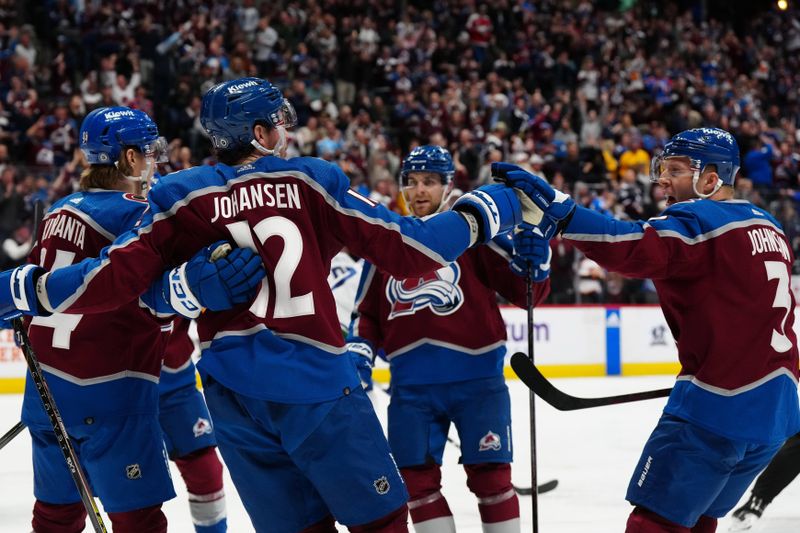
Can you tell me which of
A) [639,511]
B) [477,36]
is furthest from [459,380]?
[477,36]

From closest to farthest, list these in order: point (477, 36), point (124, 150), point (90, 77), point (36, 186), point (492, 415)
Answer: point (124, 150)
point (492, 415)
point (36, 186)
point (90, 77)
point (477, 36)

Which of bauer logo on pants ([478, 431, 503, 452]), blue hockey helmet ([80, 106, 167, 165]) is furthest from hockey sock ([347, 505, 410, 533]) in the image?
blue hockey helmet ([80, 106, 167, 165])

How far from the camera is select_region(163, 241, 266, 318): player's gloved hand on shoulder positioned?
2.18 metres

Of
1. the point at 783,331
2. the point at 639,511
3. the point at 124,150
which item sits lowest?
the point at 639,511

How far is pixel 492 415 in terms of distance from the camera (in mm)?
3299

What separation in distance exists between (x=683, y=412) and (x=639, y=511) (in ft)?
0.93

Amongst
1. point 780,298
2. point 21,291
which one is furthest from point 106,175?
point 780,298

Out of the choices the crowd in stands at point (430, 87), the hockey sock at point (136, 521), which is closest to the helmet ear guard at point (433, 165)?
the hockey sock at point (136, 521)

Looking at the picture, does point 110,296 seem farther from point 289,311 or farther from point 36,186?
point 36,186

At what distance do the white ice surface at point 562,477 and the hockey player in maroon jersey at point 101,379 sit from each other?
4.68ft

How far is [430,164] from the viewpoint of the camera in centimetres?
356

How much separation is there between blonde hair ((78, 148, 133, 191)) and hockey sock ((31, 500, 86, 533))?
90 cm

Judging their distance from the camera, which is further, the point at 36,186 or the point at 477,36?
the point at 477,36

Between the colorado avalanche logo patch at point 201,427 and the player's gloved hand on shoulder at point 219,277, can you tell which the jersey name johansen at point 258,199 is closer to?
the player's gloved hand on shoulder at point 219,277
